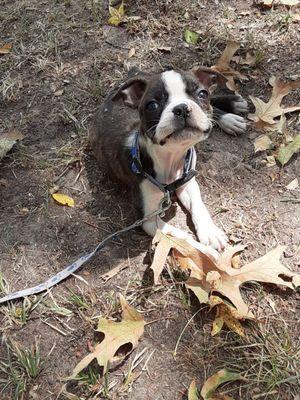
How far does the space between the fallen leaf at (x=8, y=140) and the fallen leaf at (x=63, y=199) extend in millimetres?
623

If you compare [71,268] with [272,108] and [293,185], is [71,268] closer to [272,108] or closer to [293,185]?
[293,185]

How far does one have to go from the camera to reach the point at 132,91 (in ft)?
11.5

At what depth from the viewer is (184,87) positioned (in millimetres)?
3119

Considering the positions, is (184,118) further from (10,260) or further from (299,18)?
(299,18)

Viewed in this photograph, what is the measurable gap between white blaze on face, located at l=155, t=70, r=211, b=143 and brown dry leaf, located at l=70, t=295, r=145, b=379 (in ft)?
3.22

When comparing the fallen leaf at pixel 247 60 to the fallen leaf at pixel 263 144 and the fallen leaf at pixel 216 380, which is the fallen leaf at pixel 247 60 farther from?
the fallen leaf at pixel 216 380

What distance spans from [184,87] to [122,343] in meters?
1.51

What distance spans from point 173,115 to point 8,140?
1759 millimetres

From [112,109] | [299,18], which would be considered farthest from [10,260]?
[299,18]

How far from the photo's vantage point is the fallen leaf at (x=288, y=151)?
3629mm

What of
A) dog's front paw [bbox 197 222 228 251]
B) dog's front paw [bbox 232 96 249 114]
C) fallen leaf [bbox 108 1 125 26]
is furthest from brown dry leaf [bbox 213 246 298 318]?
fallen leaf [bbox 108 1 125 26]

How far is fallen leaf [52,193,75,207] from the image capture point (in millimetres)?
3713

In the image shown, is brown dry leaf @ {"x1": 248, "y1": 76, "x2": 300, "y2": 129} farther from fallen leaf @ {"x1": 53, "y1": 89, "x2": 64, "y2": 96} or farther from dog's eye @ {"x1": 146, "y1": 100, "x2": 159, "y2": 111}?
fallen leaf @ {"x1": 53, "y1": 89, "x2": 64, "y2": 96}

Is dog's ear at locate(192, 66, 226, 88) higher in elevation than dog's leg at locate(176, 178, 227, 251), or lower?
higher
